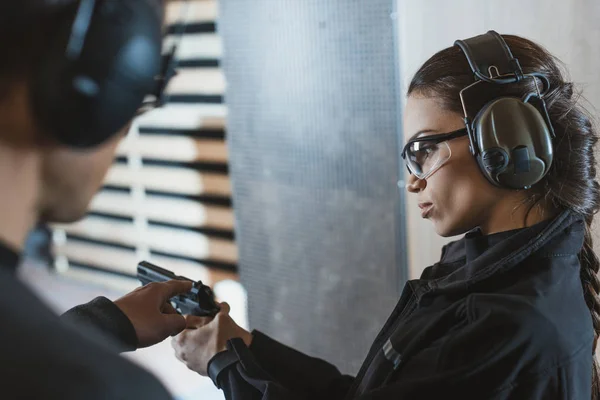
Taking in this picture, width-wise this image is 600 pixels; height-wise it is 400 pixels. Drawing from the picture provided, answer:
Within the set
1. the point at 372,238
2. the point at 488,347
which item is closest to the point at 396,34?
the point at 372,238

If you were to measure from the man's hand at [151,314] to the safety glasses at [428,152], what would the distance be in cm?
44

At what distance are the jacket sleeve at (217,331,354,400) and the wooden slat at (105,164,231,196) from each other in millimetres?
1671

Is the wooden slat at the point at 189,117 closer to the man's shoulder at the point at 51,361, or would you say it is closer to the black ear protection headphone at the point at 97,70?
the black ear protection headphone at the point at 97,70

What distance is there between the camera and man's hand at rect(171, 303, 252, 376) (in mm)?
1137

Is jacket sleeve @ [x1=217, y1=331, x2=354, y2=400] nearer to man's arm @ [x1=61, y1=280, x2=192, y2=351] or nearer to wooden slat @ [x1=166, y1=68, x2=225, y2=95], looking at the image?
man's arm @ [x1=61, y1=280, x2=192, y2=351]

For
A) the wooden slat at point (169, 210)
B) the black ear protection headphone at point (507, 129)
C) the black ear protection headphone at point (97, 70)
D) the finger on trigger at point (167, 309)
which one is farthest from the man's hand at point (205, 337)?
the wooden slat at point (169, 210)

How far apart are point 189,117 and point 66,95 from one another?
2390 millimetres

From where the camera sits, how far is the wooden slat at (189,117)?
8.98 ft

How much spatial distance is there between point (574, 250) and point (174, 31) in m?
0.65

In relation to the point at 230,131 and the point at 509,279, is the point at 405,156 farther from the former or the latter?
the point at 230,131

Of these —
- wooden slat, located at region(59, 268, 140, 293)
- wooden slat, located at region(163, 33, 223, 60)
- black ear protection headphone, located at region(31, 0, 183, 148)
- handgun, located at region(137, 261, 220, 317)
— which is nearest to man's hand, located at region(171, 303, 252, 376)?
handgun, located at region(137, 261, 220, 317)

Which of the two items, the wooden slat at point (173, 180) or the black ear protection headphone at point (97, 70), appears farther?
the wooden slat at point (173, 180)

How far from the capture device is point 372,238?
1921mm

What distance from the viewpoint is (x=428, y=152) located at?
1.00 meters
